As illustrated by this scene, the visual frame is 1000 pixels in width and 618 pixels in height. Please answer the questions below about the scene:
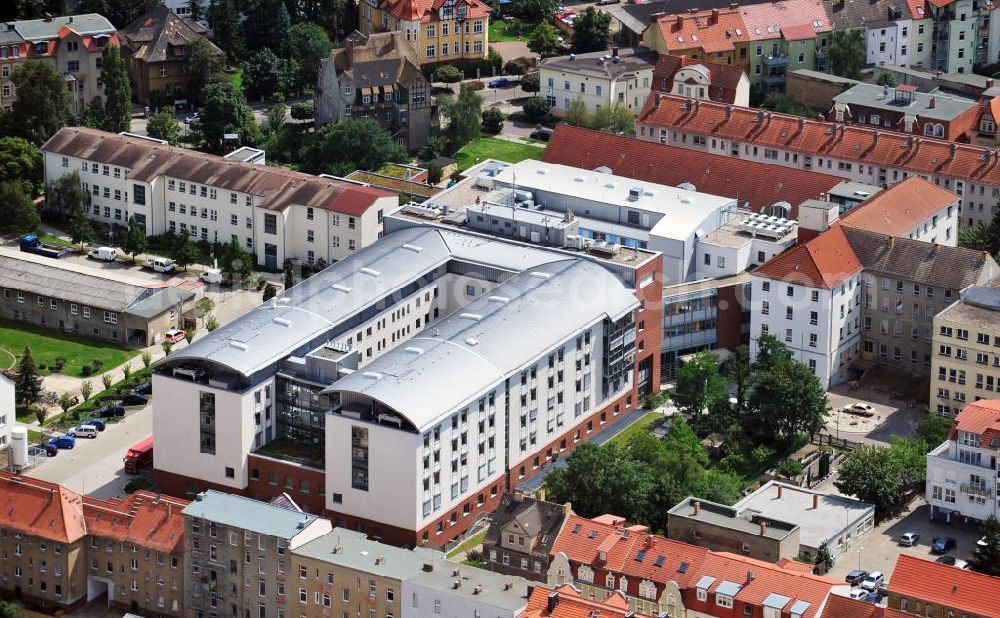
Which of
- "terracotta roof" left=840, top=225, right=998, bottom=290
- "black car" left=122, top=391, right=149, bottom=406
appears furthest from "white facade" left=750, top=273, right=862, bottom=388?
"black car" left=122, top=391, right=149, bottom=406

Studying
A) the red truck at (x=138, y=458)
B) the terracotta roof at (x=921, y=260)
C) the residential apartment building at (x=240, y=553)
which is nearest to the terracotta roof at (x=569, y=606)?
the residential apartment building at (x=240, y=553)

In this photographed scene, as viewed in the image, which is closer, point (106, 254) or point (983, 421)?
point (983, 421)

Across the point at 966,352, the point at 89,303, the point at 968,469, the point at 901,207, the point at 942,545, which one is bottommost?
the point at 942,545

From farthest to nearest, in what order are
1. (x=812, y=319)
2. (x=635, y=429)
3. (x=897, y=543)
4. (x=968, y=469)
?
(x=812, y=319) < (x=635, y=429) < (x=968, y=469) < (x=897, y=543)

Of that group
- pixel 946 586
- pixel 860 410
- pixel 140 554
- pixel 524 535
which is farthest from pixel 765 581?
pixel 140 554

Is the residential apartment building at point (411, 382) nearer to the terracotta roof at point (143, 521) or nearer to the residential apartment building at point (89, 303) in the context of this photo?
the terracotta roof at point (143, 521)

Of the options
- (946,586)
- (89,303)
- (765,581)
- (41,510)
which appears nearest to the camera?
(946,586)

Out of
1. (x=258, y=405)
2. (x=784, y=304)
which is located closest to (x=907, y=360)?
(x=784, y=304)

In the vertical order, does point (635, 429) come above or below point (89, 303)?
below

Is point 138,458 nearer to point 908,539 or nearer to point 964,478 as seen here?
point 908,539
